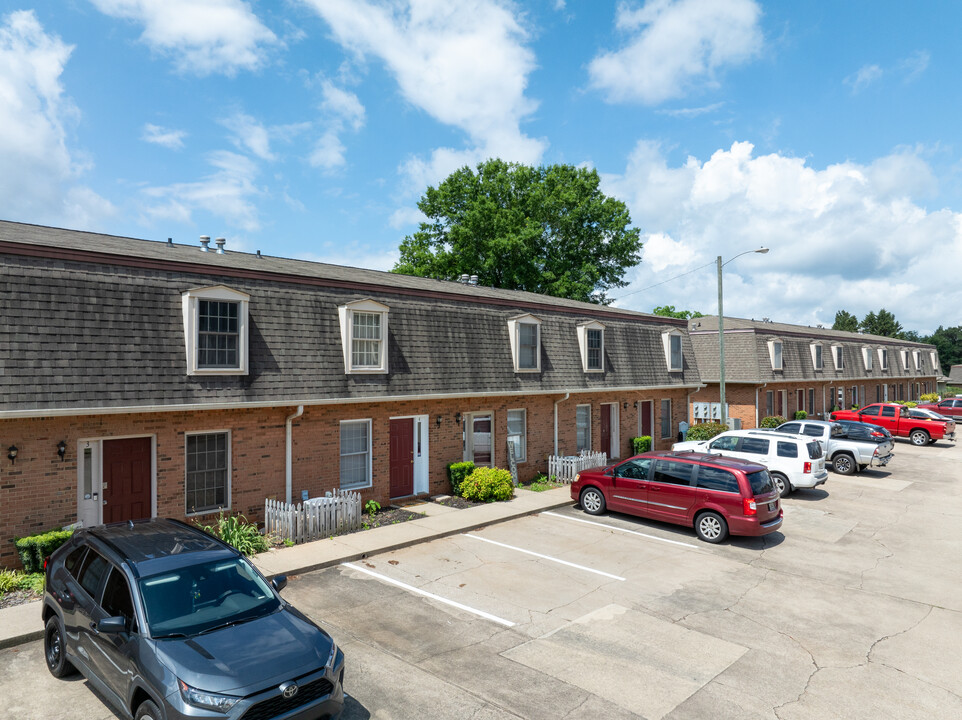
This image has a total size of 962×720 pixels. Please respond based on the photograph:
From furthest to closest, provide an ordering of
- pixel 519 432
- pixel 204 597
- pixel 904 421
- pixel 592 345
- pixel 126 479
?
pixel 904 421, pixel 592 345, pixel 519 432, pixel 126 479, pixel 204 597

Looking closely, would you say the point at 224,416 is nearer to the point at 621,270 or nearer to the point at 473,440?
the point at 473,440

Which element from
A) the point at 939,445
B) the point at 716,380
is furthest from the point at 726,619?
the point at 939,445

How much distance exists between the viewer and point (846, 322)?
10369 centimetres

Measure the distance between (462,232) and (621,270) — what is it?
13.2 m

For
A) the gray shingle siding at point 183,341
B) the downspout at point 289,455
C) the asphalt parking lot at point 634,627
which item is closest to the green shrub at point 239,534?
the downspout at point 289,455

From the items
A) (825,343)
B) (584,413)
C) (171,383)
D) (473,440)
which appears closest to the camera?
(171,383)

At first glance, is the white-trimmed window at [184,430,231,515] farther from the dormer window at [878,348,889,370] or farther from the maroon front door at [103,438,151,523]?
the dormer window at [878,348,889,370]

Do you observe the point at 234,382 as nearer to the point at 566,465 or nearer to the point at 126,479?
the point at 126,479

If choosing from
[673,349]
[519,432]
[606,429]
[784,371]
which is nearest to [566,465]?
[519,432]

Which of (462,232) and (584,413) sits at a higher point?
(462,232)

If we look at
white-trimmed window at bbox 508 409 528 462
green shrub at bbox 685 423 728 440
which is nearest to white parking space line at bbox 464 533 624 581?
white-trimmed window at bbox 508 409 528 462

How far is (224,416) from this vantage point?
12500mm

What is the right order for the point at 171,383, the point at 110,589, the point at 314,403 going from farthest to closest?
the point at 314,403 → the point at 171,383 → the point at 110,589

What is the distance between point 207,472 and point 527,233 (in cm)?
3231
